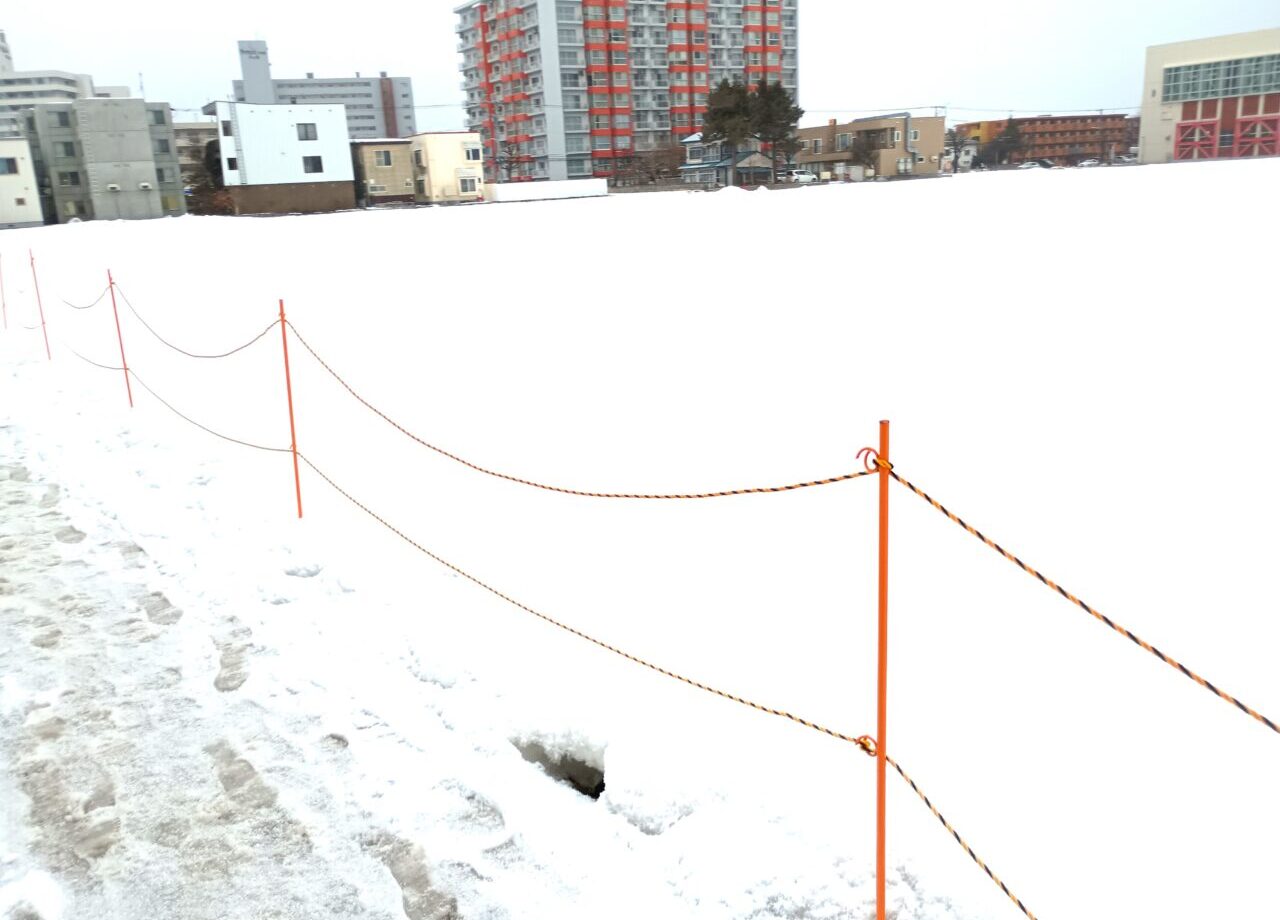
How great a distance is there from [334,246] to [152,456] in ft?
44.5

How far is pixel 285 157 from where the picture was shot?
53594mm

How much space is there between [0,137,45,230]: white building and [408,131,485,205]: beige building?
21.4 meters

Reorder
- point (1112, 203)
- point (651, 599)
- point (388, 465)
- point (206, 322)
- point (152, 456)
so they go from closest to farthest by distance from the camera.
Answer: point (651, 599) < point (388, 465) < point (152, 456) < point (206, 322) < point (1112, 203)

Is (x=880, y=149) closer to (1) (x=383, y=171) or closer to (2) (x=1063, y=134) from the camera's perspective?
(1) (x=383, y=171)

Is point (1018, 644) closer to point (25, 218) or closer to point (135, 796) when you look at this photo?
point (135, 796)

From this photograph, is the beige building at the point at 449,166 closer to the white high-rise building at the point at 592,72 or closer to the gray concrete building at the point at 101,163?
the gray concrete building at the point at 101,163

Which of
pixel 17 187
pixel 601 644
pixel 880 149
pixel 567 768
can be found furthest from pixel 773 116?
pixel 567 768

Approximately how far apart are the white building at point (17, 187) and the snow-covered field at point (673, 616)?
51.4 meters

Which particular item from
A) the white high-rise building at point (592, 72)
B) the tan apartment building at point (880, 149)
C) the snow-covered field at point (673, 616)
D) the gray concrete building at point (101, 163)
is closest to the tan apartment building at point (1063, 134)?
the white high-rise building at point (592, 72)

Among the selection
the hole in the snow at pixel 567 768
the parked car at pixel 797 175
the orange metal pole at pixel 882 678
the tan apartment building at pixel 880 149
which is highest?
the tan apartment building at pixel 880 149

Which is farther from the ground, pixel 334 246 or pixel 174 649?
pixel 334 246

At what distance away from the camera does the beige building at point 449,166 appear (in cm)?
5731

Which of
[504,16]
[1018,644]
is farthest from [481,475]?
[504,16]

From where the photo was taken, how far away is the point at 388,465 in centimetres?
810
